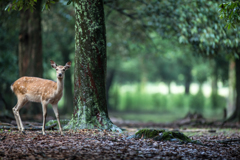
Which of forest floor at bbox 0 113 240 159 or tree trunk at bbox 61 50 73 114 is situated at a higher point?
tree trunk at bbox 61 50 73 114

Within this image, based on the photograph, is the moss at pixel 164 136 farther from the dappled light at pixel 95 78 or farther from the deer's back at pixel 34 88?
the deer's back at pixel 34 88

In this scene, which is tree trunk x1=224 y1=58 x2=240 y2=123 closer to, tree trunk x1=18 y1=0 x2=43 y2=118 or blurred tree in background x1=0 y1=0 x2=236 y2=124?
blurred tree in background x1=0 y1=0 x2=236 y2=124

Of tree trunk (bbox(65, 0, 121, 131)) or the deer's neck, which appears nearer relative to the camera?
the deer's neck

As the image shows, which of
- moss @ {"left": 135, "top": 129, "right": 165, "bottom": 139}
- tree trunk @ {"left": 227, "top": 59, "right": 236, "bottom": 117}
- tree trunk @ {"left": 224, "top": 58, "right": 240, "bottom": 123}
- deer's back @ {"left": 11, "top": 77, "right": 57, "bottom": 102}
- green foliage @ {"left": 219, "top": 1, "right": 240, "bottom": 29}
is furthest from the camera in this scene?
tree trunk @ {"left": 227, "top": 59, "right": 236, "bottom": 117}

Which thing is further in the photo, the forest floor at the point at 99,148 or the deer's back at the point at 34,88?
the deer's back at the point at 34,88

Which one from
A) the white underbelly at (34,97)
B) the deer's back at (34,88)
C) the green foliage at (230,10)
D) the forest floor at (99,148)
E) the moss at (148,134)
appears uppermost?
the green foliage at (230,10)

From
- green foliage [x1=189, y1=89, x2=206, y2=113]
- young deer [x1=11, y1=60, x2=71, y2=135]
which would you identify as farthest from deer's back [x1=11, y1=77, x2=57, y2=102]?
green foliage [x1=189, y1=89, x2=206, y2=113]

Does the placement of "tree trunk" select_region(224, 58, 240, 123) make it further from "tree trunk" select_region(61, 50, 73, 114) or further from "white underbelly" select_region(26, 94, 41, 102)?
"tree trunk" select_region(61, 50, 73, 114)

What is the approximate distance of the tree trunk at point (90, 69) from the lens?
27.0 ft

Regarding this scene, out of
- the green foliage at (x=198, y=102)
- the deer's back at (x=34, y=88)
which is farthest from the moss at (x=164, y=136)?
the green foliage at (x=198, y=102)

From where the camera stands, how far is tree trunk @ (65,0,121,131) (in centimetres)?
823

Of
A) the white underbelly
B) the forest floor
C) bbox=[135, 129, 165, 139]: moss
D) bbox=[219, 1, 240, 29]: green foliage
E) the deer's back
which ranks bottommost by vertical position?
the forest floor

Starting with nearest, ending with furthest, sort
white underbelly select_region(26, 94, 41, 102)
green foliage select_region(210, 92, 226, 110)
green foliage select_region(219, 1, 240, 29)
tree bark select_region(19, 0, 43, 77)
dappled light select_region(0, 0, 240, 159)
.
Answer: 1. dappled light select_region(0, 0, 240, 159)
2. green foliage select_region(219, 1, 240, 29)
3. white underbelly select_region(26, 94, 41, 102)
4. tree bark select_region(19, 0, 43, 77)
5. green foliage select_region(210, 92, 226, 110)

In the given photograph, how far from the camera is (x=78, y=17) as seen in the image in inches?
334
